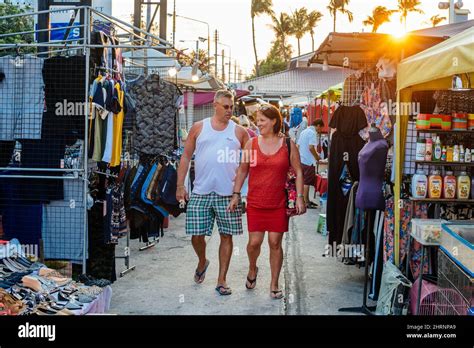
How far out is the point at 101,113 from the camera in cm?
625

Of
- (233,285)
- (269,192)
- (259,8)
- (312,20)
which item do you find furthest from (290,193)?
(312,20)

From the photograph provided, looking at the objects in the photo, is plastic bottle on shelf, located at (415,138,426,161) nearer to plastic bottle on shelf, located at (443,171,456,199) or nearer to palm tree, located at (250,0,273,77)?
plastic bottle on shelf, located at (443,171,456,199)

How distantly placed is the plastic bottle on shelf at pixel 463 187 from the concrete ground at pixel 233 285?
61.6 inches

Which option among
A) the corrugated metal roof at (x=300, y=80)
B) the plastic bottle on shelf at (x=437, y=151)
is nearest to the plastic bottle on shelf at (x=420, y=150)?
the plastic bottle on shelf at (x=437, y=151)

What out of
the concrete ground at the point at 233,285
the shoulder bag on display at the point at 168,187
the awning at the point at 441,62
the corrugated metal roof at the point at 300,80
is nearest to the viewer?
the awning at the point at 441,62

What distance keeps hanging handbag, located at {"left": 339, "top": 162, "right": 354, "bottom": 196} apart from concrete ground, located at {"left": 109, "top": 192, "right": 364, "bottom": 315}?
1.06 meters

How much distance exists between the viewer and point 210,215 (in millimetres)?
6508

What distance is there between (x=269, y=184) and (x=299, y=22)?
6465 cm

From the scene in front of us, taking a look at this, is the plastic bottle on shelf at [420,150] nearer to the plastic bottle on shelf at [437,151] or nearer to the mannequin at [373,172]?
the plastic bottle on shelf at [437,151]

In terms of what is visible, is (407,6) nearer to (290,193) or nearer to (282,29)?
(282,29)

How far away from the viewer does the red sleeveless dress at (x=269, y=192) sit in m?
6.18

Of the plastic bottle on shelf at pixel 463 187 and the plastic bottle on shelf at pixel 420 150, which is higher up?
the plastic bottle on shelf at pixel 420 150

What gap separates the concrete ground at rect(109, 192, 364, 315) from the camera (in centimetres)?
602
